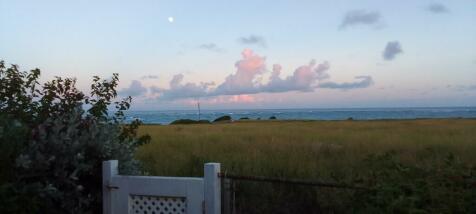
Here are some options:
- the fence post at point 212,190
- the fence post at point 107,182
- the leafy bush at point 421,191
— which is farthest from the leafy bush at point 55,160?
the leafy bush at point 421,191

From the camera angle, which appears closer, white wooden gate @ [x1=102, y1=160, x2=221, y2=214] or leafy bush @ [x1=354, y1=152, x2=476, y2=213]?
leafy bush @ [x1=354, y1=152, x2=476, y2=213]

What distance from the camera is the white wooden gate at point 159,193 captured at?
19.5 ft

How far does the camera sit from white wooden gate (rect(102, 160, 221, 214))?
5945mm

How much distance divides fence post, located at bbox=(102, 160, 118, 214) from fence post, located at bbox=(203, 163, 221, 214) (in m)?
1.19

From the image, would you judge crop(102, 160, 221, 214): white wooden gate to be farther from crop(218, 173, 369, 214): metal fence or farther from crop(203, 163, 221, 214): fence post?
crop(218, 173, 369, 214): metal fence

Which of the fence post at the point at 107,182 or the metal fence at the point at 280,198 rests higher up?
the fence post at the point at 107,182

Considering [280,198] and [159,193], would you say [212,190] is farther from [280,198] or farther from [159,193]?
[280,198]

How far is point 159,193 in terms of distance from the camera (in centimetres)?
618

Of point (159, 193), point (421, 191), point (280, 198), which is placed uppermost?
point (421, 191)

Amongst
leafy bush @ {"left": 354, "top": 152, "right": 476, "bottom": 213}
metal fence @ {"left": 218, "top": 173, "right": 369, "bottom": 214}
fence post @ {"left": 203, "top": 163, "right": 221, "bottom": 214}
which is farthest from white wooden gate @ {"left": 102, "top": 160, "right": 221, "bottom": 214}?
leafy bush @ {"left": 354, "top": 152, "right": 476, "bottom": 213}

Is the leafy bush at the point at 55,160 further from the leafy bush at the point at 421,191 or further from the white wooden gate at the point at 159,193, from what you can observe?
the leafy bush at the point at 421,191

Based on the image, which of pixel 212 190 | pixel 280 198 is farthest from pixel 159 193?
pixel 280 198

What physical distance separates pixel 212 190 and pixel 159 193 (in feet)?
2.03

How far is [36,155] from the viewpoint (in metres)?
6.46
